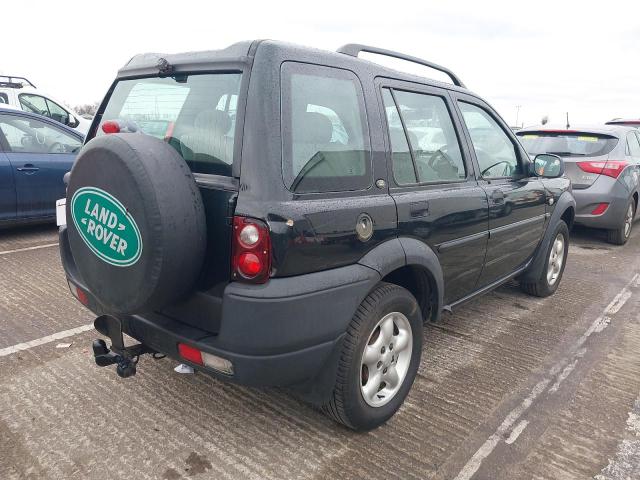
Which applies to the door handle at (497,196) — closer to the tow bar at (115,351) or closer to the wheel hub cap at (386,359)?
the wheel hub cap at (386,359)

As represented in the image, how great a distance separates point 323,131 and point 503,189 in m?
1.83

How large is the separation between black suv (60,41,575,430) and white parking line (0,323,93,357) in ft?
2.72

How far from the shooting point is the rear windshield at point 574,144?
22.2 ft

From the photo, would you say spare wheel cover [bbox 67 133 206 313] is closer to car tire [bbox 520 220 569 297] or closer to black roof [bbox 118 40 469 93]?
black roof [bbox 118 40 469 93]

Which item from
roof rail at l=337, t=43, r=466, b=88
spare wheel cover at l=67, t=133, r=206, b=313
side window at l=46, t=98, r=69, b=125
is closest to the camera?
spare wheel cover at l=67, t=133, r=206, b=313

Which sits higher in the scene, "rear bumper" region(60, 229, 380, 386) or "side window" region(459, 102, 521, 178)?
"side window" region(459, 102, 521, 178)

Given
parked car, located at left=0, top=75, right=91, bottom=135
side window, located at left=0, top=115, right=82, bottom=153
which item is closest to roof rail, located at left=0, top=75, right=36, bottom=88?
parked car, located at left=0, top=75, right=91, bottom=135

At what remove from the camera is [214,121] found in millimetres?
2297

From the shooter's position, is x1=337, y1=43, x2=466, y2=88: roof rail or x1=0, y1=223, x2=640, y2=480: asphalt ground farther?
x1=337, y1=43, x2=466, y2=88: roof rail

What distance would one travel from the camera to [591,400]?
3.06m

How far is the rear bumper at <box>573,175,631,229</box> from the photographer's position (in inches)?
261

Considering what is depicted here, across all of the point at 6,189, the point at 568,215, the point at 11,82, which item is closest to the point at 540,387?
the point at 568,215

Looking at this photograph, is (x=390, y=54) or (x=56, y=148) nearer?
(x=390, y=54)

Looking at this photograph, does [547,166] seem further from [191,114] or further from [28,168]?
[28,168]
